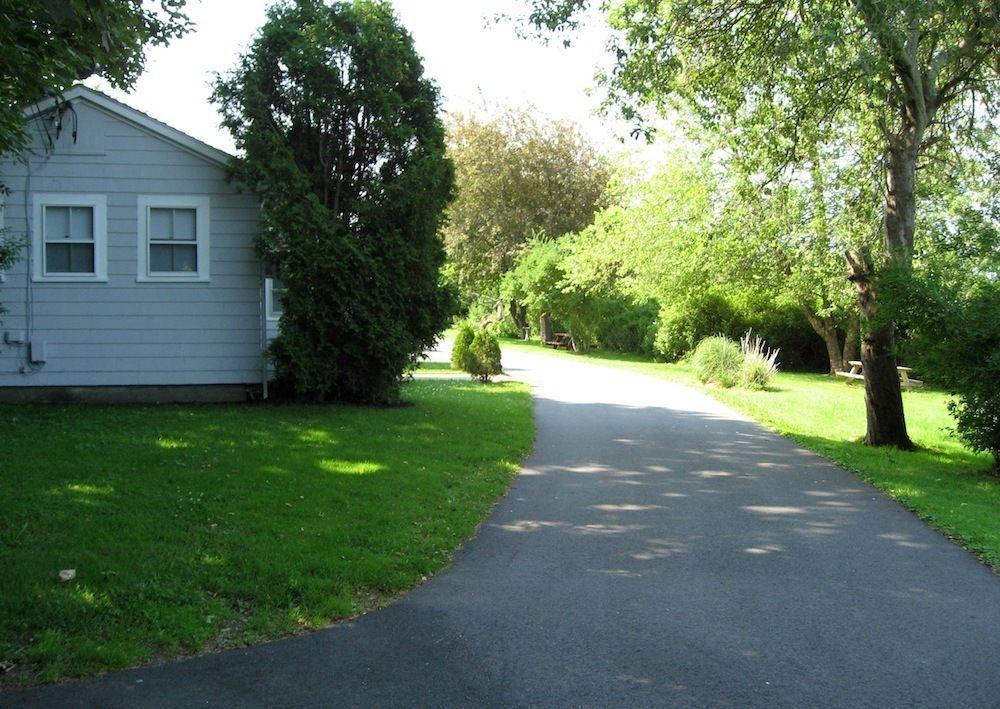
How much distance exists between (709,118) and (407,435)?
707 cm

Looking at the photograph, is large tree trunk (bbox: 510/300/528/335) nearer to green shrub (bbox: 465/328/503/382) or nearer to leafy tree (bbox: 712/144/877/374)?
leafy tree (bbox: 712/144/877/374)

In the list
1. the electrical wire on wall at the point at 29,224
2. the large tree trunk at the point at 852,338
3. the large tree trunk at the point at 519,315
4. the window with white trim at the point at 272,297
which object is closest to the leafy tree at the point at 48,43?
the electrical wire on wall at the point at 29,224

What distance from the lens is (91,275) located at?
14.6 meters

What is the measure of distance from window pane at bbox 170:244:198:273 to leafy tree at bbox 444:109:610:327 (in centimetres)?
3132

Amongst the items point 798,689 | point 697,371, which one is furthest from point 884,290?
point 697,371

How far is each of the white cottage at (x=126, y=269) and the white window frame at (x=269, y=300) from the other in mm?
26

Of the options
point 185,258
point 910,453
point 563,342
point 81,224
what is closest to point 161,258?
point 185,258

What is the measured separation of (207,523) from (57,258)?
30.3 ft

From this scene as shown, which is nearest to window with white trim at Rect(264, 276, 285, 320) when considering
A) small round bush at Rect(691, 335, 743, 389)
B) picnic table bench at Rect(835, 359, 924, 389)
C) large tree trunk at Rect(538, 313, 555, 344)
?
small round bush at Rect(691, 335, 743, 389)

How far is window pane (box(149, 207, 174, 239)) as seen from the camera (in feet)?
49.0

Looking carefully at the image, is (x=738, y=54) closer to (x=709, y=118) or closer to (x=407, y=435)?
(x=709, y=118)

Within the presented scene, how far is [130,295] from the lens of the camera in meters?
14.8

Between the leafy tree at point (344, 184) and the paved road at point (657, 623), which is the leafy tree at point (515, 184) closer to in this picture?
the leafy tree at point (344, 184)

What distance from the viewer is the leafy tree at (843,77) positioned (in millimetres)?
12008
